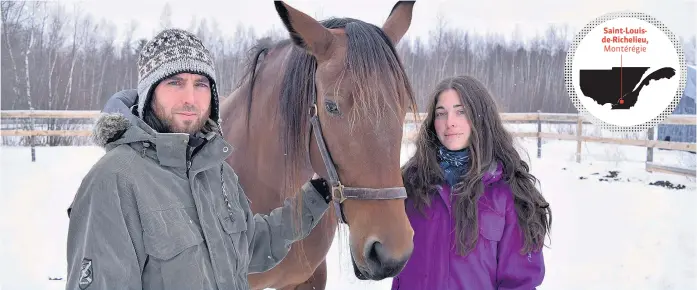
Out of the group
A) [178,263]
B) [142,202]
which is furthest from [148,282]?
[142,202]

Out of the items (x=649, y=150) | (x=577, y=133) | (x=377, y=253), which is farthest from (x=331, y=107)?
(x=577, y=133)

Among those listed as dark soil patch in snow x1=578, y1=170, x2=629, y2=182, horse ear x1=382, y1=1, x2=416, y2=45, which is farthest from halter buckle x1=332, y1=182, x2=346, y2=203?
dark soil patch in snow x1=578, y1=170, x2=629, y2=182

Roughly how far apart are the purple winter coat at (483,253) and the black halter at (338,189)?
46 cm

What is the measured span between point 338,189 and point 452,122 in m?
0.71

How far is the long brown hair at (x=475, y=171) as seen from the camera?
2.07 meters

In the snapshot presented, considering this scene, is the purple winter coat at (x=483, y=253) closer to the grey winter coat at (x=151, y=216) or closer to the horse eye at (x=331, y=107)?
the horse eye at (x=331, y=107)

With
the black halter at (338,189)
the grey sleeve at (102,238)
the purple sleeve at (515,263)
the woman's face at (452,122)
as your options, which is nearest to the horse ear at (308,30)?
the black halter at (338,189)

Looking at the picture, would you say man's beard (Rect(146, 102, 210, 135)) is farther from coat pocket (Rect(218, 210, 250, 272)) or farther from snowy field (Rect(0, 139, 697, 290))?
snowy field (Rect(0, 139, 697, 290))

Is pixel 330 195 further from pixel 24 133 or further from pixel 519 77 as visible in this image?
pixel 519 77

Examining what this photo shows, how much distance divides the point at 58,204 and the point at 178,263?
7.92 meters

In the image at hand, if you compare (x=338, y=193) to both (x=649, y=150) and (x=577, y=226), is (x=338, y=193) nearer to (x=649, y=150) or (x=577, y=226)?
(x=577, y=226)

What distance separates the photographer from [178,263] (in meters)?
1.44

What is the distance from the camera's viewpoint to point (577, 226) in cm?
704

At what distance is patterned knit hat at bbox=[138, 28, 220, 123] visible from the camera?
5.33 ft
